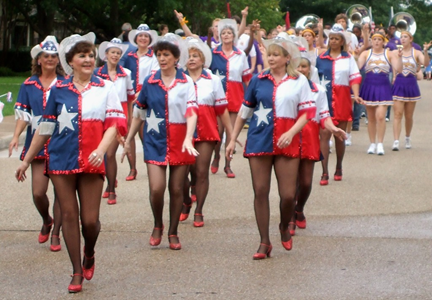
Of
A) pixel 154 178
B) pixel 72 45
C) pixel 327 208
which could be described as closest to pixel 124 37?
pixel 327 208

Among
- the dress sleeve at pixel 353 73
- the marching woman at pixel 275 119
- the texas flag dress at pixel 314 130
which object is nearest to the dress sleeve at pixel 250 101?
the marching woman at pixel 275 119

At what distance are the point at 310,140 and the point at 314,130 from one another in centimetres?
21

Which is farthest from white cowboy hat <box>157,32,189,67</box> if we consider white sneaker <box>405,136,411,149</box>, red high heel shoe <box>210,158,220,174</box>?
white sneaker <box>405,136,411,149</box>

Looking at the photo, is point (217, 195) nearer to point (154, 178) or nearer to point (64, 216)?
point (154, 178)

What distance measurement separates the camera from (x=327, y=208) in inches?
408

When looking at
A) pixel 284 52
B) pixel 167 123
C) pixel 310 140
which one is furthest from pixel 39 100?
pixel 310 140

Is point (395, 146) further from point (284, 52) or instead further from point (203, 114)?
point (284, 52)

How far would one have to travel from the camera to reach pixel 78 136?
6.64 m

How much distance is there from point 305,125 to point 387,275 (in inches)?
60.3

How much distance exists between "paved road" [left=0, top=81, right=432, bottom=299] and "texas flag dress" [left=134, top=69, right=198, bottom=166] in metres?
0.77

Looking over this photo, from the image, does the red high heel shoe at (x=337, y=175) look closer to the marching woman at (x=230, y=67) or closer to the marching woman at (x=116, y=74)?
the marching woman at (x=230, y=67)

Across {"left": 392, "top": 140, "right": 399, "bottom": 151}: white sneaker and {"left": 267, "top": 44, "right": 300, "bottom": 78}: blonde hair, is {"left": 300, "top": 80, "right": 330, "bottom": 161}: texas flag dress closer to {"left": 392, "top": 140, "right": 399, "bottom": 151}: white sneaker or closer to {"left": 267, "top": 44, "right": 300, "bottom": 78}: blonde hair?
{"left": 267, "top": 44, "right": 300, "bottom": 78}: blonde hair

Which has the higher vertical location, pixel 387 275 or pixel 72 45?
pixel 72 45

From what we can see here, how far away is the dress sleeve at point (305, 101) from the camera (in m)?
7.63
